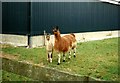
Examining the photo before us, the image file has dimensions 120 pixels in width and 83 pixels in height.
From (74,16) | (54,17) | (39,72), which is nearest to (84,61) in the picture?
(54,17)

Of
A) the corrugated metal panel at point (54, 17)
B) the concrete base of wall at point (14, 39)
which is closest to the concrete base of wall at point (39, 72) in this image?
the concrete base of wall at point (14, 39)

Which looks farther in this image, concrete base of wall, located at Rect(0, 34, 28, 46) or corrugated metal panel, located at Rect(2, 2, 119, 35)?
corrugated metal panel, located at Rect(2, 2, 119, 35)

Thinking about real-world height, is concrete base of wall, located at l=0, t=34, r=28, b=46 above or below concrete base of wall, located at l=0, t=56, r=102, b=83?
above

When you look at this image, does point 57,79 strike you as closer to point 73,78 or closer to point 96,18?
point 73,78

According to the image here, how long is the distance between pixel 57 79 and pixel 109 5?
2211cm

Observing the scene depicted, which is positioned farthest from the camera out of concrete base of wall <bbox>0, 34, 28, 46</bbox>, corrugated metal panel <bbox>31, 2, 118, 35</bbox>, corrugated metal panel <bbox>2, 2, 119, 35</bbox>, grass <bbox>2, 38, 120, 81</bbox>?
corrugated metal panel <bbox>31, 2, 118, 35</bbox>

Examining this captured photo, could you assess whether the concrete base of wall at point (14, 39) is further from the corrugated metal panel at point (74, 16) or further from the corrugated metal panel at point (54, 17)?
the corrugated metal panel at point (74, 16)

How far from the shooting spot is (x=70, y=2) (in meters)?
21.0

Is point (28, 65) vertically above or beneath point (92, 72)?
above

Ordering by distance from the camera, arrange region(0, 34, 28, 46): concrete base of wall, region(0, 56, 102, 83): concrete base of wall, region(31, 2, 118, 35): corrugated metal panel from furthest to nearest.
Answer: region(31, 2, 118, 35): corrugated metal panel
region(0, 34, 28, 46): concrete base of wall
region(0, 56, 102, 83): concrete base of wall

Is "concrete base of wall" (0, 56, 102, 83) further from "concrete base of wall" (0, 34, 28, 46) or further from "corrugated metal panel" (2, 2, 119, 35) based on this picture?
"corrugated metal panel" (2, 2, 119, 35)

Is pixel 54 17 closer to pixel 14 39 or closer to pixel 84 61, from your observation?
pixel 14 39

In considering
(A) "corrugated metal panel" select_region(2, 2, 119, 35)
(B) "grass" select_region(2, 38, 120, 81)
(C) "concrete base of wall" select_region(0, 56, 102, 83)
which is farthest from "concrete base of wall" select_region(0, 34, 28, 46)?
(C) "concrete base of wall" select_region(0, 56, 102, 83)

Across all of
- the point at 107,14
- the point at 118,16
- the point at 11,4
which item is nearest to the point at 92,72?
the point at 11,4
